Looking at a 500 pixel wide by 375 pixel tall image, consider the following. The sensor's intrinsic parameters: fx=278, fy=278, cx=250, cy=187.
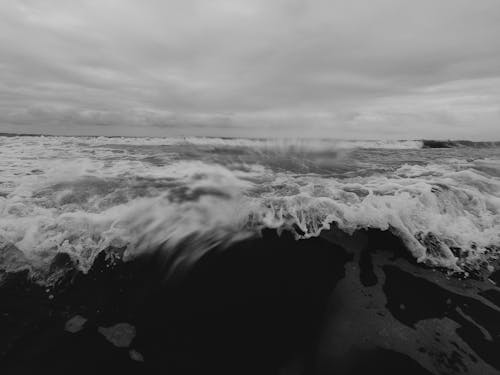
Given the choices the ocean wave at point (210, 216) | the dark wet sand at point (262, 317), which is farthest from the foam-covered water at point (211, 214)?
the dark wet sand at point (262, 317)

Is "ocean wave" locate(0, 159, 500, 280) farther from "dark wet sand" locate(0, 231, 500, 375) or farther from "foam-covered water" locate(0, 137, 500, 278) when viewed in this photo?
"dark wet sand" locate(0, 231, 500, 375)

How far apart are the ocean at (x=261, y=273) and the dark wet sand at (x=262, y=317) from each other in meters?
0.01

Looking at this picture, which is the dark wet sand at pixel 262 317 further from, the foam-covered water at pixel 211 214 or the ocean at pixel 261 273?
the foam-covered water at pixel 211 214

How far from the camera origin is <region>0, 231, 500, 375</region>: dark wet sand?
220 centimetres

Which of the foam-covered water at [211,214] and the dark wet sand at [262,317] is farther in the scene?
the foam-covered water at [211,214]

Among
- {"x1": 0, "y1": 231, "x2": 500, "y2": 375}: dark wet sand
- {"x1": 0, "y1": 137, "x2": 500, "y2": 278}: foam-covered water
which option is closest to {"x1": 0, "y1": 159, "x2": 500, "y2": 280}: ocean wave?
{"x1": 0, "y1": 137, "x2": 500, "y2": 278}: foam-covered water

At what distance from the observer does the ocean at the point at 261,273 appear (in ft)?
7.58

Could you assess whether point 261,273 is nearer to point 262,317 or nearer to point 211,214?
point 262,317

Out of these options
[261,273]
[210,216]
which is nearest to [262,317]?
[261,273]

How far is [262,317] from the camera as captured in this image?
268 centimetres

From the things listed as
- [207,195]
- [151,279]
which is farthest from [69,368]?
[207,195]

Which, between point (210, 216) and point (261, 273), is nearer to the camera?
point (261, 273)

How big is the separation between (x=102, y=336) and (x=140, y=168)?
564cm

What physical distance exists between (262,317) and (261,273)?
0.64 metres
